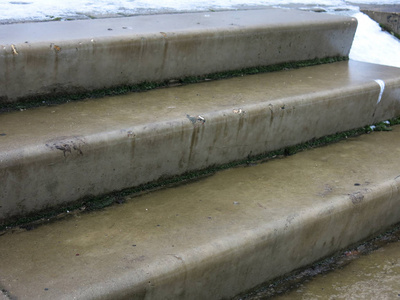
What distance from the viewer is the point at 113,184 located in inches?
68.6

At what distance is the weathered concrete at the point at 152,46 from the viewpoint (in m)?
1.88

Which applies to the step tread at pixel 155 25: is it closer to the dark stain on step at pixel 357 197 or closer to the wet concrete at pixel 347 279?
the dark stain on step at pixel 357 197

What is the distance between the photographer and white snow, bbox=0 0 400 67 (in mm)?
2586

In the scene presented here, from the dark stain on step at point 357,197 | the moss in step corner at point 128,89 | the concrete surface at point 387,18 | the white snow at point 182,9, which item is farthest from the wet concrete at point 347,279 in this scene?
the concrete surface at point 387,18

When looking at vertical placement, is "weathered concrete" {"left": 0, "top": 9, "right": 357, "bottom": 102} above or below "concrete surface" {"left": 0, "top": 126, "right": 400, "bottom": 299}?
above

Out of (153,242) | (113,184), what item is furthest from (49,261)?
(113,184)

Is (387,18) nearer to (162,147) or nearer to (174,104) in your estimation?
(174,104)

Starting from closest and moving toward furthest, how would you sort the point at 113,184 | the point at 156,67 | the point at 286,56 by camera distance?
the point at 113,184 → the point at 156,67 → the point at 286,56

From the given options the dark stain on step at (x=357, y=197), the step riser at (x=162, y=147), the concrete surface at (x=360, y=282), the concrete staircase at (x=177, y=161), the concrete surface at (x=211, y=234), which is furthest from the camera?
the dark stain on step at (x=357, y=197)

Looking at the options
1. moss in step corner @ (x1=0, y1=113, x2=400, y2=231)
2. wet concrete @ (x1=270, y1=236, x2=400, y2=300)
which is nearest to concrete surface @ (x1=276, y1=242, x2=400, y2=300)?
wet concrete @ (x1=270, y1=236, x2=400, y2=300)

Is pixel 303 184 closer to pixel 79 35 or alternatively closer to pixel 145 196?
pixel 145 196

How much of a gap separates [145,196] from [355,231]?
2.64 feet

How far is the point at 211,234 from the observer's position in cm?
155

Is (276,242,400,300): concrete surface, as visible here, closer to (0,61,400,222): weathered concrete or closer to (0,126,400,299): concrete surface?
(0,126,400,299): concrete surface
